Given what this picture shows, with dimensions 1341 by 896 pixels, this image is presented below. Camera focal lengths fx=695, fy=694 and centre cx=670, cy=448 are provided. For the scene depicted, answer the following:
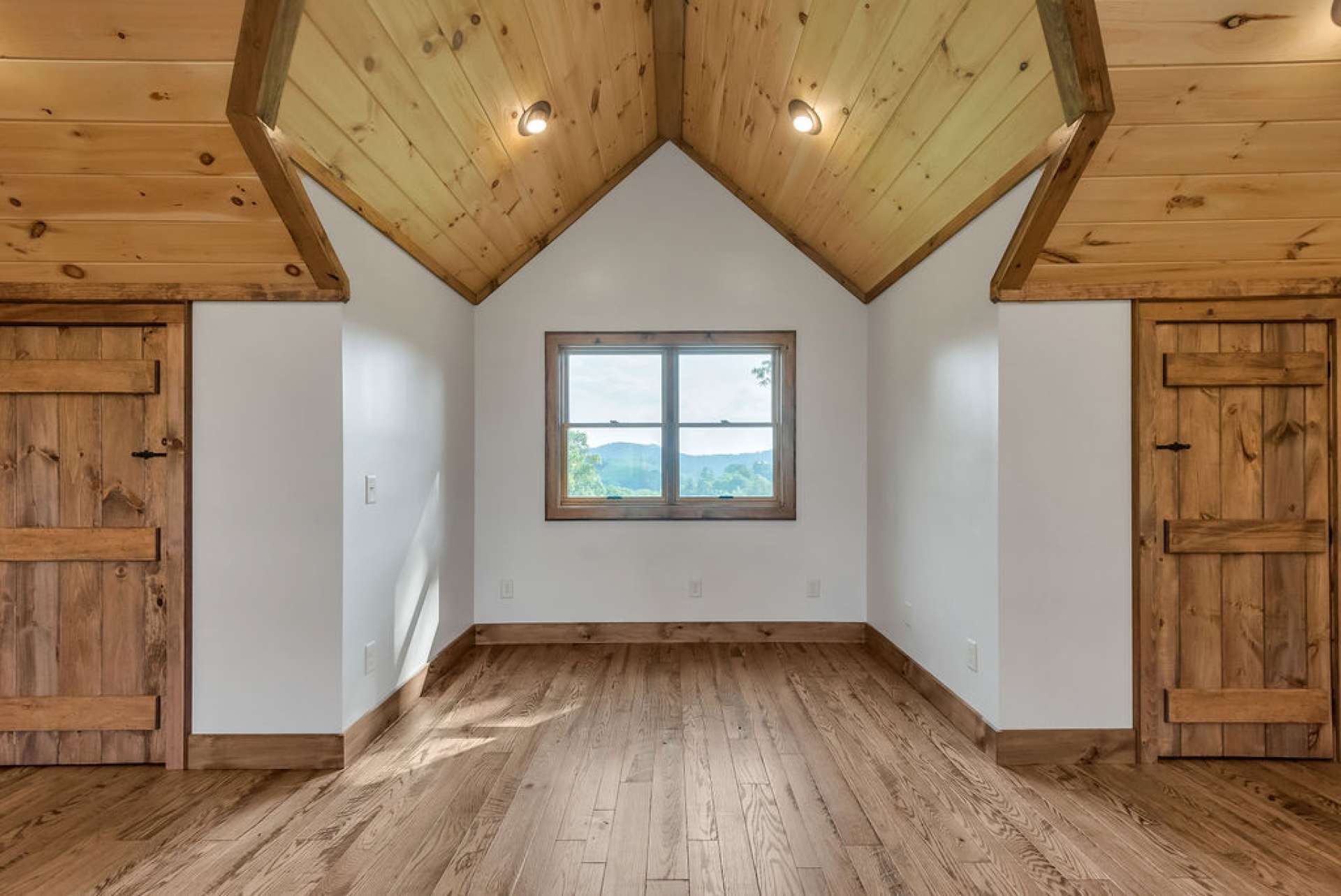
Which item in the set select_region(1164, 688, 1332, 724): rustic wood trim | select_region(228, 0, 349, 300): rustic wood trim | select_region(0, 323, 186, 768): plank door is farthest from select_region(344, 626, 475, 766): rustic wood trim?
select_region(1164, 688, 1332, 724): rustic wood trim

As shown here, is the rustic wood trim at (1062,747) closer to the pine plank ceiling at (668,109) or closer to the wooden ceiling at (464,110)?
the pine plank ceiling at (668,109)

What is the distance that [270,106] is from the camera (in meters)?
2.03

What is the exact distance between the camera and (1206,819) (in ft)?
7.34

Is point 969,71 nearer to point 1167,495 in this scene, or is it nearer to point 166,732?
point 1167,495

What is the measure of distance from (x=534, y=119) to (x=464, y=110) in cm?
45

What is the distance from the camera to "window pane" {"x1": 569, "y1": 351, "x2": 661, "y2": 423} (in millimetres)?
4582

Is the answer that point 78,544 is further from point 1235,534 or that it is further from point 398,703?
point 1235,534

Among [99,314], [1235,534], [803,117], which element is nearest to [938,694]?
[1235,534]

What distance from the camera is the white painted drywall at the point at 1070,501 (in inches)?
105

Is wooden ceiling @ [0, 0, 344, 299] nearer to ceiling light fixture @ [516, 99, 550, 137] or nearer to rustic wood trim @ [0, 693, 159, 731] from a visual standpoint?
ceiling light fixture @ [516, 99, 550, 137]

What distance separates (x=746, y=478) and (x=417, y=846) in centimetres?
297

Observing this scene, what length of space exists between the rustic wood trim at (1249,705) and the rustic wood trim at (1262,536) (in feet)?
1.76

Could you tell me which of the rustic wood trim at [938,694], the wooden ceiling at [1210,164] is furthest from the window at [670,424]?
the wooden ceiling at [1210,164]

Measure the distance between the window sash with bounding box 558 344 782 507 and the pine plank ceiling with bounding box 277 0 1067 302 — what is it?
2.60 feet
